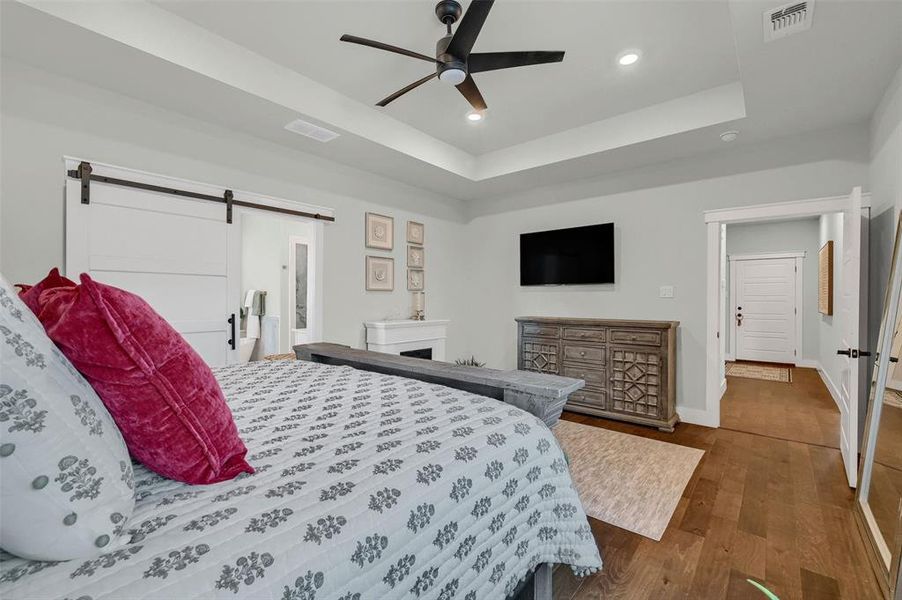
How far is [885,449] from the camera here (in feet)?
6.74

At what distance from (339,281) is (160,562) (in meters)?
3.64

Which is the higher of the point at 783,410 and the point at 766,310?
the point at 766,310

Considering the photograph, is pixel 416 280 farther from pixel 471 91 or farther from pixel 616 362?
pixel 471 91

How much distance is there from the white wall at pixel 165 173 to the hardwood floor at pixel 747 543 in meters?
3.18

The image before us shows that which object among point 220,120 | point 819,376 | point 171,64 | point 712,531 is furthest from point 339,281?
point 819,376

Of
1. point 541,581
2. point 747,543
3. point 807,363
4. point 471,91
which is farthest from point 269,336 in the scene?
point 807,363

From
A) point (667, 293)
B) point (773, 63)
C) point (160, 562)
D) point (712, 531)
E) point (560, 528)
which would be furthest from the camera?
point (667, 293)

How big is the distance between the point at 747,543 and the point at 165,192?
427 centimetres

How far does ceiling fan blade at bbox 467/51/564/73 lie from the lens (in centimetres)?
230

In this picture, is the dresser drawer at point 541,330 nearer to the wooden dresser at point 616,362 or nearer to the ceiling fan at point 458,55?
the wooden dresser at point 616,362

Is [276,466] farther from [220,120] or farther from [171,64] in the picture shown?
[220,120]

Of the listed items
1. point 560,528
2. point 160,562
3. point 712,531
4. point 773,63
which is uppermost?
point 773,63

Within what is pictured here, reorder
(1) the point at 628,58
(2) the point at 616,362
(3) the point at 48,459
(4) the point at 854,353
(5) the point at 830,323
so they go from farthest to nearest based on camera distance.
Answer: (5) the point at 830,323 < (2) the point at 616,362 < (1) the point at 628,58 < (4) the point at 854,353 < (3) the point at 48,459

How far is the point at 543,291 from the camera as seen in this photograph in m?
4.93
